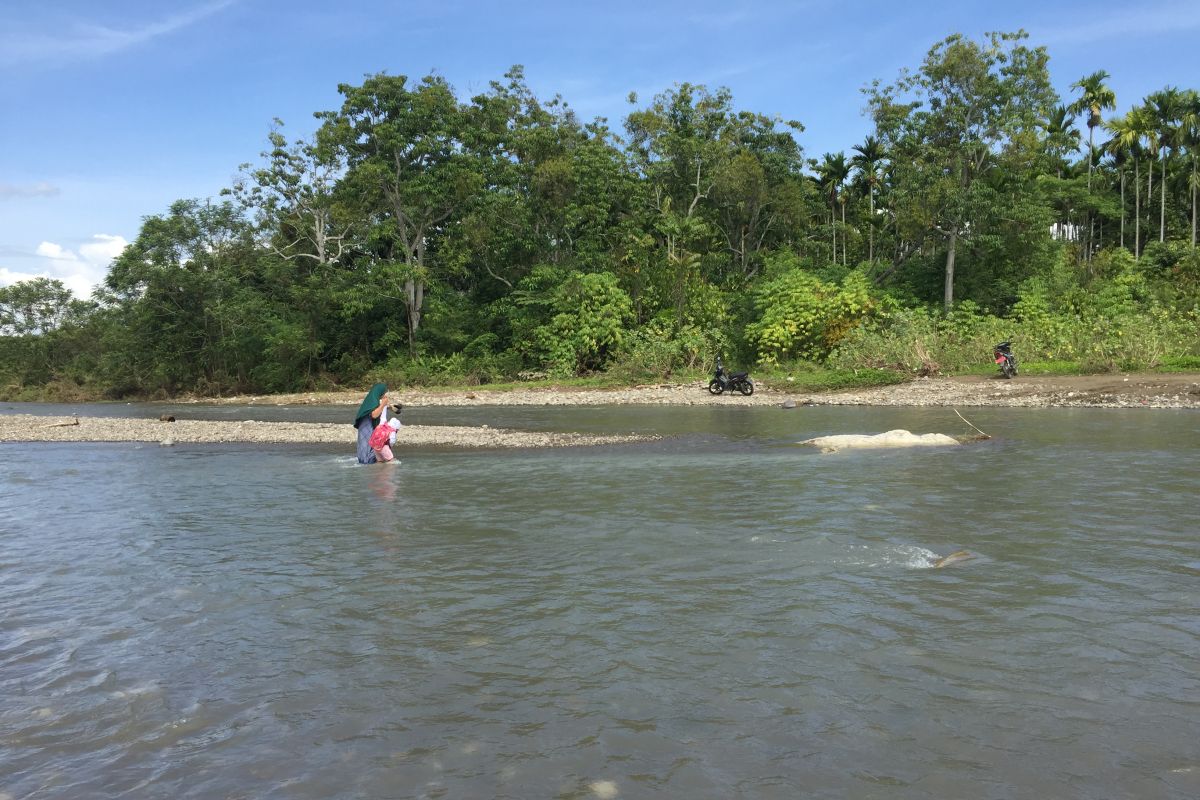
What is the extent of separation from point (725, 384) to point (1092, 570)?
72.3 ft

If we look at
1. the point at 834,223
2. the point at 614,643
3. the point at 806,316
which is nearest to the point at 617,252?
the point at 806,316

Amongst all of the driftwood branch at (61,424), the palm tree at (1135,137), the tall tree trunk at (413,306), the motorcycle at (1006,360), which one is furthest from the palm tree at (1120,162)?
the driftwood branch at (61,424)

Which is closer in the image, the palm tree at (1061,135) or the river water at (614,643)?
the river water at (614,643)

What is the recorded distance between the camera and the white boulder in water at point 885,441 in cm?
1562

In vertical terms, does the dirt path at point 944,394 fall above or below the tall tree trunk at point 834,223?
below

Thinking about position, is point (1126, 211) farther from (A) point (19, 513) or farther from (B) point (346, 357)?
(A) point (19, 513)

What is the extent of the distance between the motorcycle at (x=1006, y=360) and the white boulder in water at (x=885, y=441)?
43.6 feet

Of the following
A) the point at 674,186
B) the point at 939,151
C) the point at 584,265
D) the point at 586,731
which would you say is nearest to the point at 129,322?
the point at 584,265

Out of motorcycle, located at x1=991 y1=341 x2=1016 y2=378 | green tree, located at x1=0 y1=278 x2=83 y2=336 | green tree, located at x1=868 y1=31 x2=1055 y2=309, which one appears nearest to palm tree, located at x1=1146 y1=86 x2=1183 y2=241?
green tree, located at x1=868 y1=31 x2=1055 y2=309

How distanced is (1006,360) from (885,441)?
14391mm

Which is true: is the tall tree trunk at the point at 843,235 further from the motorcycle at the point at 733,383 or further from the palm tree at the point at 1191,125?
the motorcycle at the point at 733,383

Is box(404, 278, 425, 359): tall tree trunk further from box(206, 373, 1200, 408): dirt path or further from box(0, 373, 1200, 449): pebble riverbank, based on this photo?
box(0, 373, 1200, 449): pebble riverbank

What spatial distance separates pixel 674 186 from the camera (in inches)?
1740

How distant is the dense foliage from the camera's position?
122 ft
